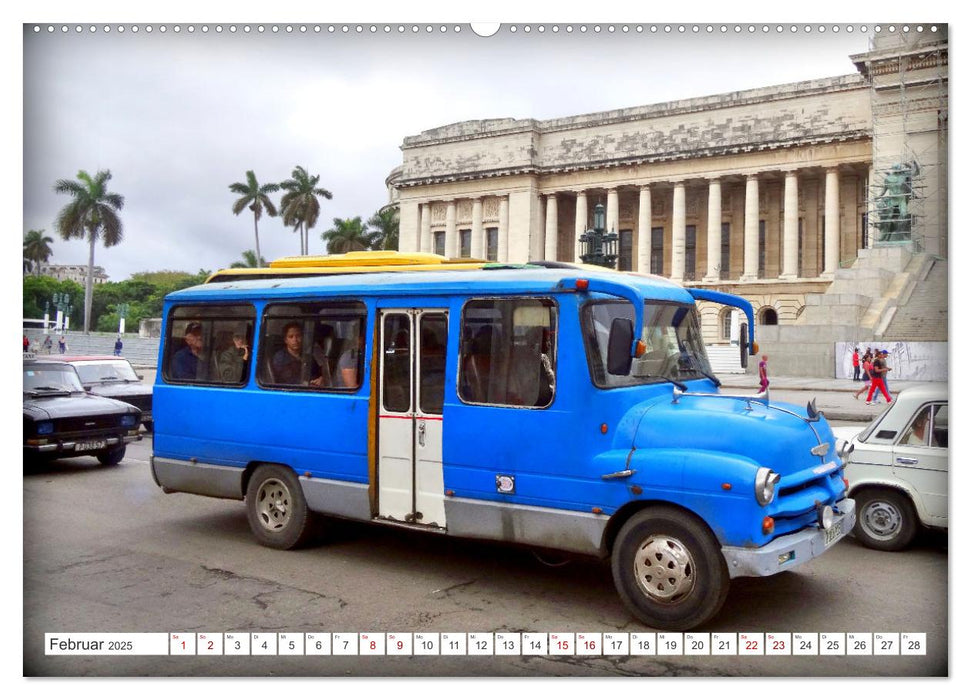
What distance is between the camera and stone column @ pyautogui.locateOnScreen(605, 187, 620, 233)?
56.4 metres

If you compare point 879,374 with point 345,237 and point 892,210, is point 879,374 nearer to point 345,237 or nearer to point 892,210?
point 892,210

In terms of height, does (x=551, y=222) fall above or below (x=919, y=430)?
above

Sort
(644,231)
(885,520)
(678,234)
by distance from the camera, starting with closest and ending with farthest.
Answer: (885,520) < (678,234) < (644,231)

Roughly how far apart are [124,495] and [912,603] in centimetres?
851

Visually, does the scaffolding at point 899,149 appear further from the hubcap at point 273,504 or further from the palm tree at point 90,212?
the hubcap at point 273,504

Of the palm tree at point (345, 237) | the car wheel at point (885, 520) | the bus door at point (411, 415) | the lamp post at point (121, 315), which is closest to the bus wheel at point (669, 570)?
the bus door at point (411, 415)

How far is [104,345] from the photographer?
38.9ft

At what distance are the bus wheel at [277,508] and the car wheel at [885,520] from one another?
4891 mm

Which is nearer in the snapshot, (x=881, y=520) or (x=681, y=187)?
(x=881, y=520)

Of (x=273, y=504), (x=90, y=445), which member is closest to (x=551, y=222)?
(x=90, y=445)

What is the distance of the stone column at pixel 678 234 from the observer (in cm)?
5516

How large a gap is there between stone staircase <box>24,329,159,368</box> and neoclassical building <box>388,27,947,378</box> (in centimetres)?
3702

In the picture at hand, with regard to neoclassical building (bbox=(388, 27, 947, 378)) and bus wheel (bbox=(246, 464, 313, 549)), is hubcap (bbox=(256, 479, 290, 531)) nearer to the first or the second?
bus wheel (bbox=(246, 464, 313, 549))

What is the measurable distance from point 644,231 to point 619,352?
5247 centimetres
